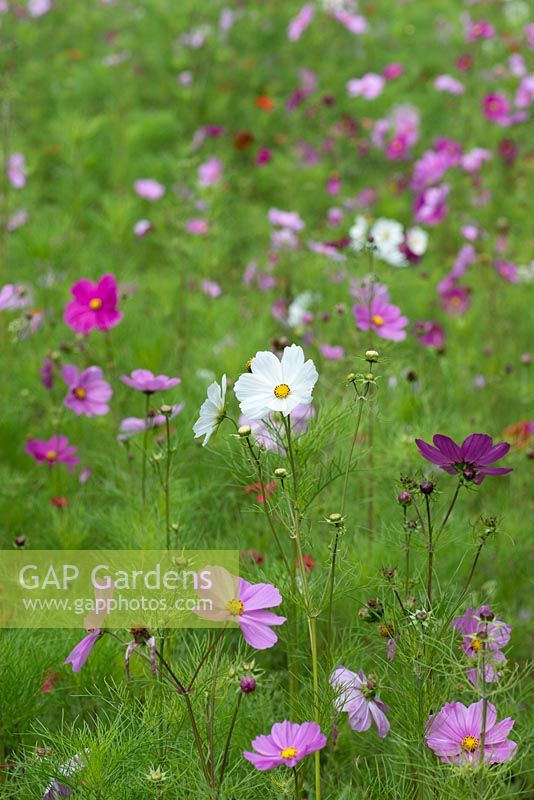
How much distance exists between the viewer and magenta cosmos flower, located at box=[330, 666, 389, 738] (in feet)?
3.75

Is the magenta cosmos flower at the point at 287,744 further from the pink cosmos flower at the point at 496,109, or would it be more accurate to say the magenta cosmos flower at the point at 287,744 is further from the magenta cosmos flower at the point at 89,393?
the pink cosmos flower at the point at 496,109

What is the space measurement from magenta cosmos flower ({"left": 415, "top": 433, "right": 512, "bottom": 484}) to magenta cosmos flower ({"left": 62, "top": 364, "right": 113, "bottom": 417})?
0.96m

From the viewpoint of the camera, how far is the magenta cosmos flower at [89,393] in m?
1.92

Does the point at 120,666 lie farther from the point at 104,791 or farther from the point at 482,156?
the point at 482,156

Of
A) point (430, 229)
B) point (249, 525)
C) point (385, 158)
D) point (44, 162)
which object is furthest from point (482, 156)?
point (249, 525)

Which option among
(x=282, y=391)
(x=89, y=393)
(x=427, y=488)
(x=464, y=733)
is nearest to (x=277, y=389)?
(x=282, y=391)

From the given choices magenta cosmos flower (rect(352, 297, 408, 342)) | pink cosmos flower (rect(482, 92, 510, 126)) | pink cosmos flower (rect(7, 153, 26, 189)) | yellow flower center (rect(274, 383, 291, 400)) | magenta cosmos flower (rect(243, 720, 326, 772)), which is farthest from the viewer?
pink cosmos flower (rect(482, 92, 510, 126))

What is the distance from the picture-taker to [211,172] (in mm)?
3570

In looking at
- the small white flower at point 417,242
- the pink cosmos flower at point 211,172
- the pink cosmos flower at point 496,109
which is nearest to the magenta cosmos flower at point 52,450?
the small white flower at point 417,242

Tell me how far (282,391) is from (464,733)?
0.43 meters

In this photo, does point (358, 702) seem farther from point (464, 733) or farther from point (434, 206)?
point (434, 206)

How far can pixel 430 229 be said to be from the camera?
12.1 ft

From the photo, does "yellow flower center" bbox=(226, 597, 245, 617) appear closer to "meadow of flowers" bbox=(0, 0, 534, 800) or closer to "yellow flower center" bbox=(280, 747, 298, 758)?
"meadow of flowers" bbox=(0, 0, 534, 800)

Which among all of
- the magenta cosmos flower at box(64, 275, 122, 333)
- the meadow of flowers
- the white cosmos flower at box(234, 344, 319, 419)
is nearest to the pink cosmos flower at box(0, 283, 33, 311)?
the meadow of flowers
